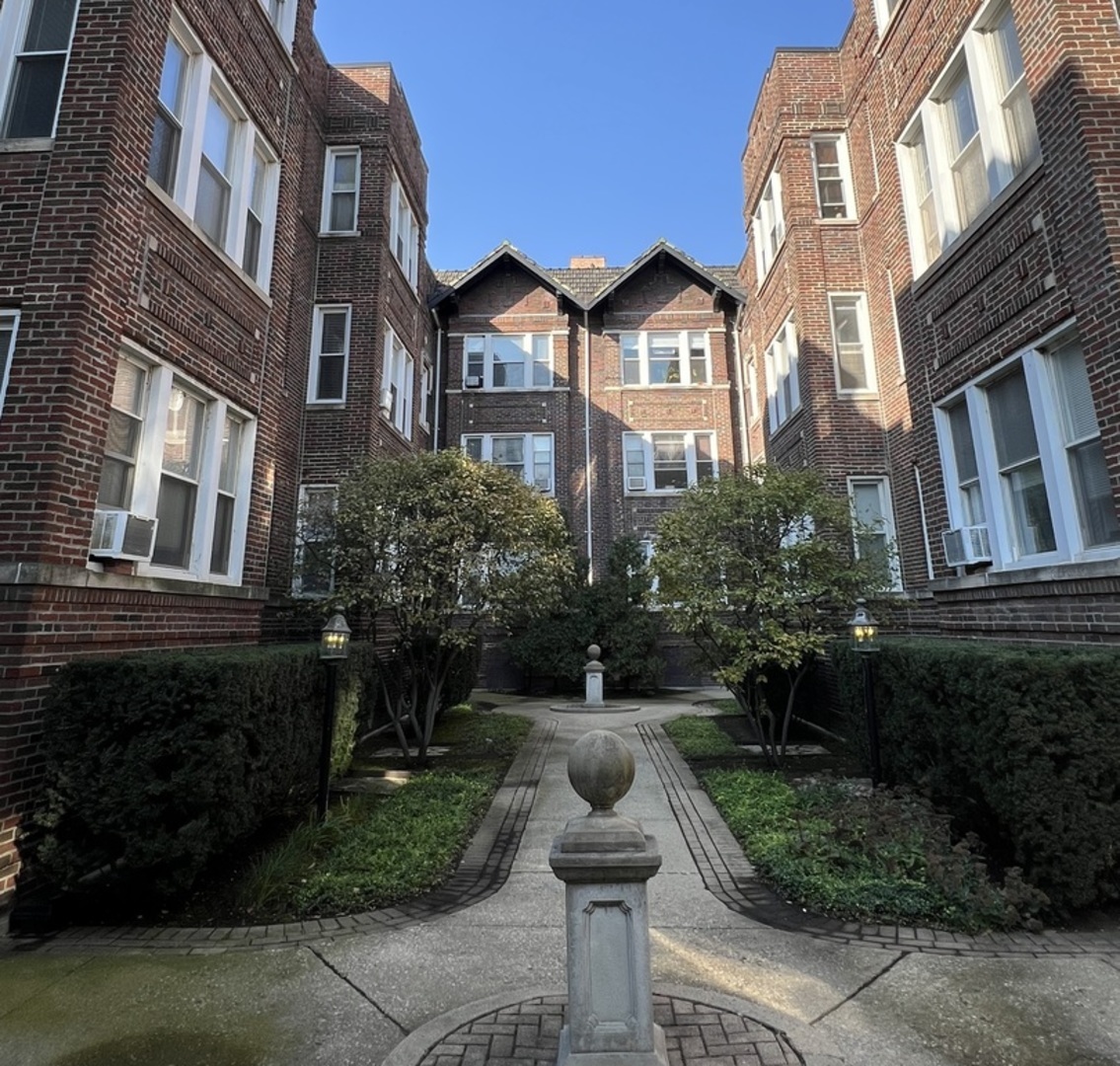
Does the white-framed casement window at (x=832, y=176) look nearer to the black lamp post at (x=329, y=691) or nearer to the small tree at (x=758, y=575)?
the small tree at (x=758, y=575)

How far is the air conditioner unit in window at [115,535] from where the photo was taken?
4941mm

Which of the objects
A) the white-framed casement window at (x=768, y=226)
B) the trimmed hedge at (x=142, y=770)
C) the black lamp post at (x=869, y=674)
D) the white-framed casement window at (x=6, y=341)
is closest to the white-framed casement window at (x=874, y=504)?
the white-framed casement window at (x=768, y=226)

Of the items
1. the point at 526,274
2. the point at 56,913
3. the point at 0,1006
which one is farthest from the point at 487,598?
the point at 526,274

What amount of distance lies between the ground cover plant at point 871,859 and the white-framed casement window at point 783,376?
8.74 m

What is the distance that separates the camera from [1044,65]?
551cm

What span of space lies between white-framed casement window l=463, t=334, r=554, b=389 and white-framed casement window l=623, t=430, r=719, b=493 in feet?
10.8

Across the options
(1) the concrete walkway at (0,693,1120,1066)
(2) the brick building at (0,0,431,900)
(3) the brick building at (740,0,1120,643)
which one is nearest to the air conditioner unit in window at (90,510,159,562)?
(2) the brick building at (0,0,431,900)

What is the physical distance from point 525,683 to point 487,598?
961 centimetres

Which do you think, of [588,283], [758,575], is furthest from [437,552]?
[588,283]

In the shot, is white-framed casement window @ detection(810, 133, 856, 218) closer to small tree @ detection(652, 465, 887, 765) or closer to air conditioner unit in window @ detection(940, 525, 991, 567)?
small tree @ detection(652, 465, 887, 765)

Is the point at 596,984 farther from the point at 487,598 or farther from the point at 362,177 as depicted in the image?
the point at 362,177

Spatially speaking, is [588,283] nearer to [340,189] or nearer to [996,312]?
[340,189]

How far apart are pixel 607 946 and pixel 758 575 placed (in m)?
5.69

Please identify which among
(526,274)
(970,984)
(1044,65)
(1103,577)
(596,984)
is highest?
(526,274)
